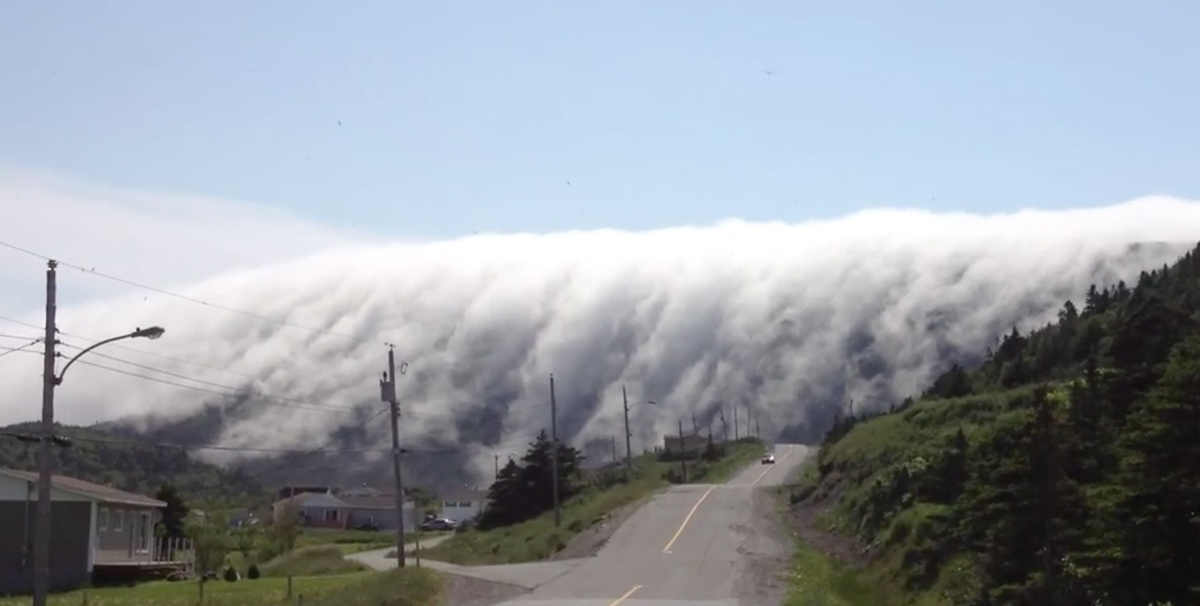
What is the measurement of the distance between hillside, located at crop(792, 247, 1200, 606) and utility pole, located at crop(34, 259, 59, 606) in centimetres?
1769

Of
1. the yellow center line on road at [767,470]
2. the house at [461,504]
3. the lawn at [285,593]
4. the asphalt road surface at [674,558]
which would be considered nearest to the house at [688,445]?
Result: the yellow center line on road at [767,470]

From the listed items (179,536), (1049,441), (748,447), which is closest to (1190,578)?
(1049,441)

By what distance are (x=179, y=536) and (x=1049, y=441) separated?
5753 cm

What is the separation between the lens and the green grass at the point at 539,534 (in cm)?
6412

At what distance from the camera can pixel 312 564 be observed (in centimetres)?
6325

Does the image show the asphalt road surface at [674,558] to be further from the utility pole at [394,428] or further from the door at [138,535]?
the door at [138,535]

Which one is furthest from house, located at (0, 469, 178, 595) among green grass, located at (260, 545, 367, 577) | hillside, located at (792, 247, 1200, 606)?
hillside, located at (792, 247, 1200, 606)

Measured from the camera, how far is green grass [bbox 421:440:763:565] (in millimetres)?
64125

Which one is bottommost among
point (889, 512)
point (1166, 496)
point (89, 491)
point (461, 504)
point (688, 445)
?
point (1166, 496)

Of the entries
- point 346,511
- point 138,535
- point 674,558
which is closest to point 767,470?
point 346,511

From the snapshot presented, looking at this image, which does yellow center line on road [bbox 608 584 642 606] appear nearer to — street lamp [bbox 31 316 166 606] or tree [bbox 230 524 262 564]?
street lamp [bbox 31 316 166 606]

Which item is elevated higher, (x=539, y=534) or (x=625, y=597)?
(x=539, y=534)

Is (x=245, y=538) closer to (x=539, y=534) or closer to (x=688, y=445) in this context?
(x=539, y=534)

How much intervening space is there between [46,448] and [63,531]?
29230 mm
